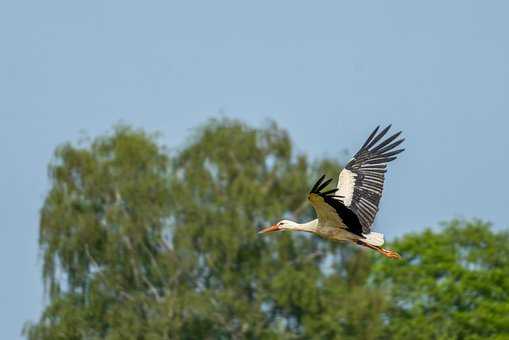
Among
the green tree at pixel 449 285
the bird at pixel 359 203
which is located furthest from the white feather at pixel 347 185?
the green tree at pixel 449 285

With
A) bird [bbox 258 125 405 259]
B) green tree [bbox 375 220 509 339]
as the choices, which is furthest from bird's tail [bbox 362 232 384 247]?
green tree [bbox 375 220 509 339]

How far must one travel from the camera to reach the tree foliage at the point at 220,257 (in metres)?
30.3

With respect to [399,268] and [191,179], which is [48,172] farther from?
[399,268]

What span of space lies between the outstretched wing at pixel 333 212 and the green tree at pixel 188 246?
13045 millimetres

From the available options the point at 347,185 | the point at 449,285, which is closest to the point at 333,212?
the point at 347,185

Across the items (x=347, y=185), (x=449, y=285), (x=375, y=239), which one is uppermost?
(x=449, y=285)

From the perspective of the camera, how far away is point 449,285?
30.3 meters

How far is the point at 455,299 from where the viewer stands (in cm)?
3028

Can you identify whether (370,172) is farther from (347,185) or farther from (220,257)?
(220,257)

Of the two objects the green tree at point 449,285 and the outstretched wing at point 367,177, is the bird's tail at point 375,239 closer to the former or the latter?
A: the outstretched wing at point 367,177

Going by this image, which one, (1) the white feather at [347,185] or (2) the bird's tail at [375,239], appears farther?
(1) the white feather at [347,185]

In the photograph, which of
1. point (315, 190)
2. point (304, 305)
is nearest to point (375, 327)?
point (304, 305)

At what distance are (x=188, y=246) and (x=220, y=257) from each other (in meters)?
0.63

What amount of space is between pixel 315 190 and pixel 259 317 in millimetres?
15145
